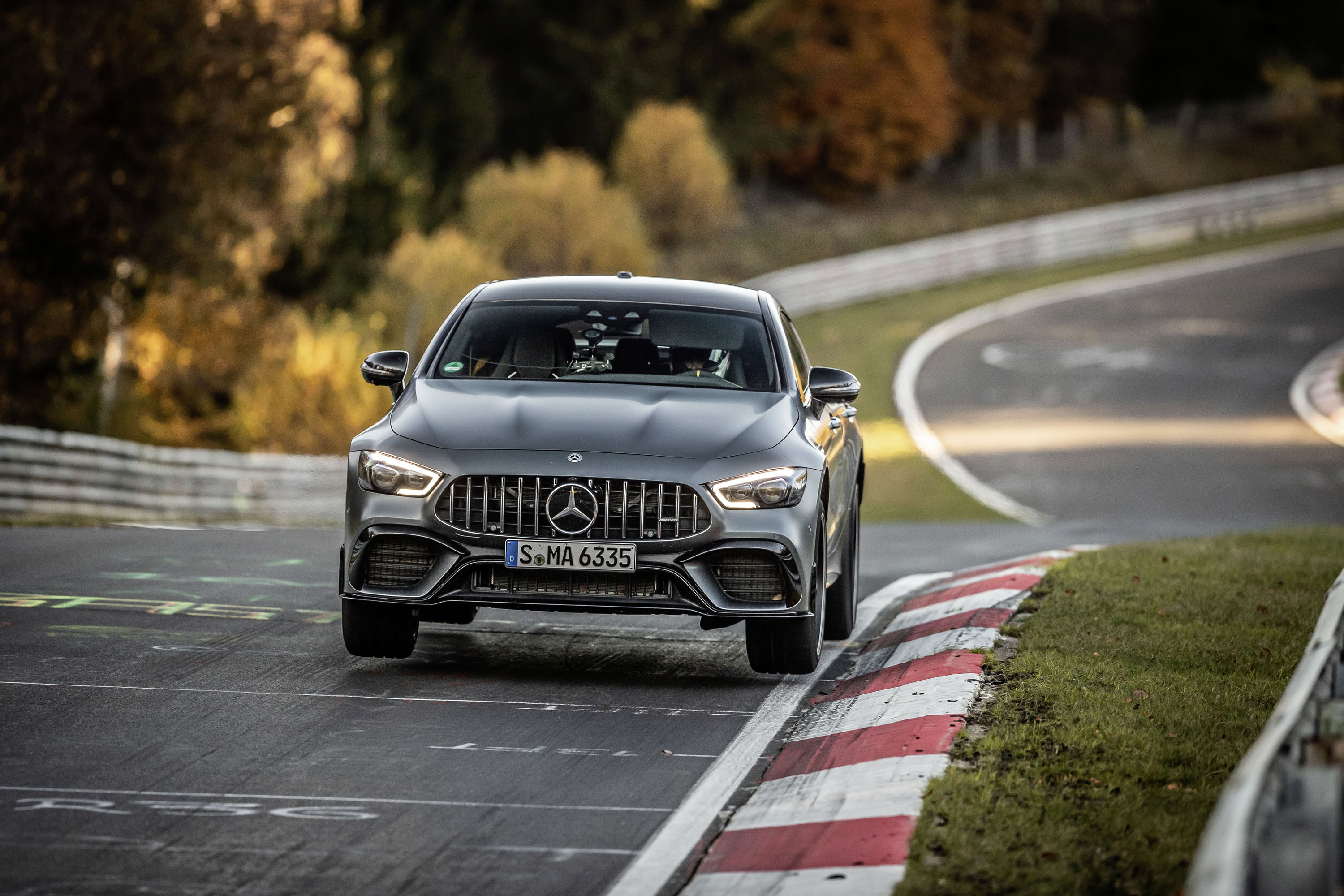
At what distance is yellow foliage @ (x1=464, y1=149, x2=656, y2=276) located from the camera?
146 feet

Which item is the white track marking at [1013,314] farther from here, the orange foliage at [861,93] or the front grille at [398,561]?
the orange foliage at [861,93]

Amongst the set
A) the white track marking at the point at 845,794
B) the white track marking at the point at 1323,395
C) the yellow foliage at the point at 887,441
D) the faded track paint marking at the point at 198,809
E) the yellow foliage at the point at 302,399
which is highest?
the faded track paint marking at the point at 198,809

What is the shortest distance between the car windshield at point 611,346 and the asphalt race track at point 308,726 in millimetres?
1408

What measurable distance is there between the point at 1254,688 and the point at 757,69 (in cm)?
5640

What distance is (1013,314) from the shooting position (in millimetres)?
41312

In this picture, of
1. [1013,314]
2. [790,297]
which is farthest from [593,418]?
[1013,314]

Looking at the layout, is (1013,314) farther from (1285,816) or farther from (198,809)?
(1285,816)

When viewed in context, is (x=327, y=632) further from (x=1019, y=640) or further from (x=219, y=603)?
(x=1019, y=640)

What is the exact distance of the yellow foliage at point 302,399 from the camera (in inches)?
1444

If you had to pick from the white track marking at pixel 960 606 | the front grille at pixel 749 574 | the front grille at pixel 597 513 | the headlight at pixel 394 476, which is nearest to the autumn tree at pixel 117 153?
the white track marking at pixel 960 606

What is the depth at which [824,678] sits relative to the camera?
912 centimetres

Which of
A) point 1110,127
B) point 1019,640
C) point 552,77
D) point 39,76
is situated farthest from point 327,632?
point 1110,127

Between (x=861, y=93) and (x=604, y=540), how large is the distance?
61.3m

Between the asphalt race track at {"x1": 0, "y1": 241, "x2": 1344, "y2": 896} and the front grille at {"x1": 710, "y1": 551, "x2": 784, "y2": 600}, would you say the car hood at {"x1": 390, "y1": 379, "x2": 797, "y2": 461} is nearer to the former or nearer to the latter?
the front grille at {"x1": 710, "y1": 551, "x2": 784, "y2": 600}
